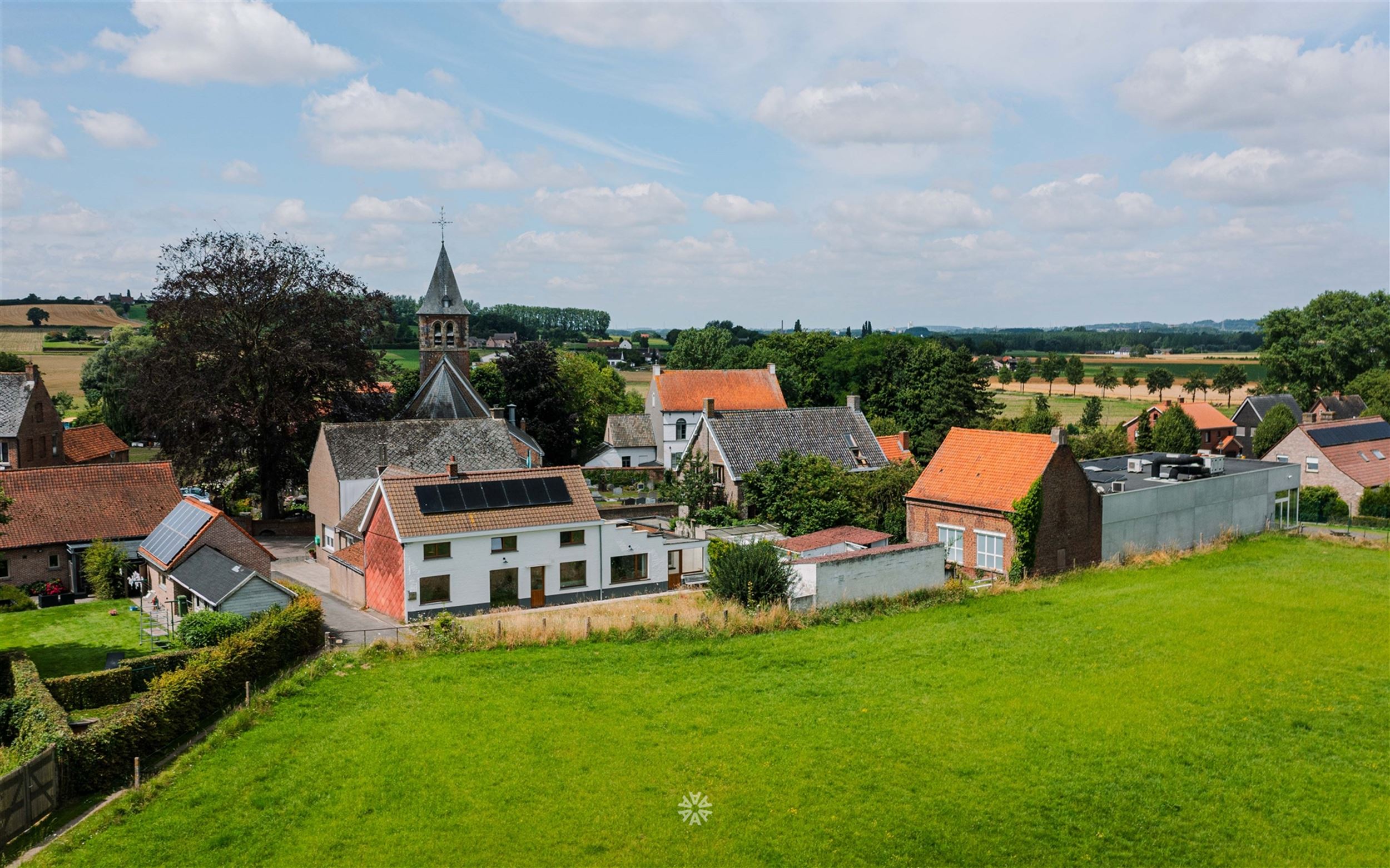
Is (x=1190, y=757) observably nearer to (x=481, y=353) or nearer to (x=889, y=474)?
(x=889, y=474)

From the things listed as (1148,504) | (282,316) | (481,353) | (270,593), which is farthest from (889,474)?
(481,353)

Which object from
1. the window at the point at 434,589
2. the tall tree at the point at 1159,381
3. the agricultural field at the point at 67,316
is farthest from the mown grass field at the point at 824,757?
the agricultural field at the point at 67,316

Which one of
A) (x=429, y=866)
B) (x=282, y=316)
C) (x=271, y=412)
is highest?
(x=282, y=316)

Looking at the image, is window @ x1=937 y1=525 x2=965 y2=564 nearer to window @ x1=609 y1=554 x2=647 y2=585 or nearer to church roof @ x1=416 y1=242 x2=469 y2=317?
window @ x1=609 y1=554 x2=647 y2=585

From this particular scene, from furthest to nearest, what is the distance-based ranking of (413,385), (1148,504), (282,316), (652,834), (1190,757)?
1. (413,385)
2. (282,316)
3. (1148,504)
4. (1190,757)
5. (652,834)

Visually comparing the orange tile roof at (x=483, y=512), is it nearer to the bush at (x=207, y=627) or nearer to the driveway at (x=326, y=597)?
the driveway at (x=326, y=597)

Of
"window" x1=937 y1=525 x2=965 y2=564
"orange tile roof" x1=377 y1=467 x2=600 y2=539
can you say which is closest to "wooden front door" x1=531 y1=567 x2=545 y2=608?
"orange tile roof" x1=377 y1=467 x2=600 y2=539

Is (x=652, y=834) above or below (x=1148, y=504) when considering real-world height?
below
